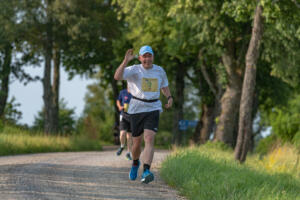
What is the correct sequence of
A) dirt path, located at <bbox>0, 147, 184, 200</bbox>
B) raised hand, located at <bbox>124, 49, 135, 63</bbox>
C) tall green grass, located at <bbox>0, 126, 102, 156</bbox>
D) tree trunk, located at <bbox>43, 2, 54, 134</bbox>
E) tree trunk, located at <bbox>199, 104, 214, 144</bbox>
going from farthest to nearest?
1. tree trunk, located at <bbox>199, 104, 214, 144</bbox>
2. tree trunk, located at <bbox>43, 2, 54, 134</bbox>
3. tall green grass, located at <bbox>0, 126, 102, 156</bbox>
4. raised hand, located at <bbox>124, 49, 135, 63</bbox>
5. dirt path, located at <bbox>0, 147, 184, 200</bbox>

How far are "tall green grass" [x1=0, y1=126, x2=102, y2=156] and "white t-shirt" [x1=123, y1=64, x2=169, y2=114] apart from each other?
8354 millimetres

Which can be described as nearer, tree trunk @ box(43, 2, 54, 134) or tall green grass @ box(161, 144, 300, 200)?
tall green grass @ box(161, 144, 300, 200)

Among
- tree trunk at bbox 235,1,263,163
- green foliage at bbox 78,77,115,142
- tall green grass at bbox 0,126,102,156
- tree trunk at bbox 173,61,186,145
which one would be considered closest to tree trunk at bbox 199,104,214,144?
tree trunk at bbox 173,61,186,145

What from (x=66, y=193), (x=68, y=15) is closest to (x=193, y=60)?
(x=68, y=15)

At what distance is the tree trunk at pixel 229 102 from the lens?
829 inches

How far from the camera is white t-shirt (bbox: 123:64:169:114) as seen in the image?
24.2 feet

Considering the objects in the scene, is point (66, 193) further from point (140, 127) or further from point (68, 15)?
point (68, 15)

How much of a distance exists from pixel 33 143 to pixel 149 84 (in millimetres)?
10556

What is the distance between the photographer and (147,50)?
24.1 feet

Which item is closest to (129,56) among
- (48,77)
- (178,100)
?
(48,77)

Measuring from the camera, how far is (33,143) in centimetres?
1686

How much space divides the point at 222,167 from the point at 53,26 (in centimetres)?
1902

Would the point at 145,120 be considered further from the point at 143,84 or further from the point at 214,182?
the point at 214,182

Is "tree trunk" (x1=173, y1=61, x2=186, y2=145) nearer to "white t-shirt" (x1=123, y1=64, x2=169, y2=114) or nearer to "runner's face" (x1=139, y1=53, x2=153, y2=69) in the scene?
"white t-shirt" (x1=123, y1=64, x2=169, y2=114)
